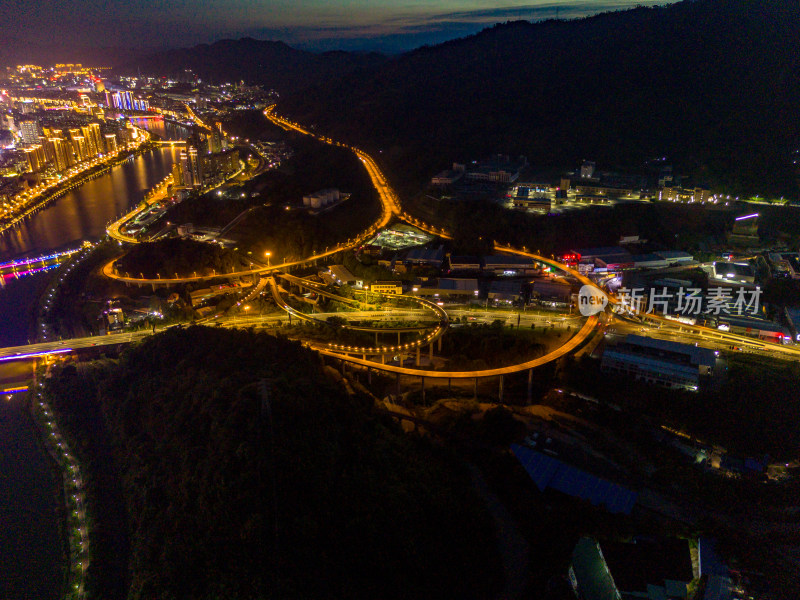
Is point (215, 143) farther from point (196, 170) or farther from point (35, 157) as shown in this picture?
point (35, 157)

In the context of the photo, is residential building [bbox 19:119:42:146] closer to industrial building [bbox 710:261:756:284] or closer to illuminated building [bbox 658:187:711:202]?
illuminated building [bbox 658:187:711:202]

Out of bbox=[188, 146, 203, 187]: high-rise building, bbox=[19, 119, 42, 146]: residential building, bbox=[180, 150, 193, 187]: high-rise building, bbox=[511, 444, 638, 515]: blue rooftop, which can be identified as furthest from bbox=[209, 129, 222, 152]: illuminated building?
bbox=[511, 444, 638, 515]: blue rooftop

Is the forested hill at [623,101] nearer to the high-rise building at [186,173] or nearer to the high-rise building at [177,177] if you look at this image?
the high-rise building at [186,173]

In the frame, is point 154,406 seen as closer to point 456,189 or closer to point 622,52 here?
point 456,189

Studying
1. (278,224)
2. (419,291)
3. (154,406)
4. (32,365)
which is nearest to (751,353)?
(419,291)

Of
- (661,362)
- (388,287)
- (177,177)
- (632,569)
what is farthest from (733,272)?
(177,177)

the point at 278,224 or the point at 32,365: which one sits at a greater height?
the point at 278,224

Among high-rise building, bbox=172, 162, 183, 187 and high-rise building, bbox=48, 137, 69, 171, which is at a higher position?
high-rise building, bbox=48, 137, 69, 171
